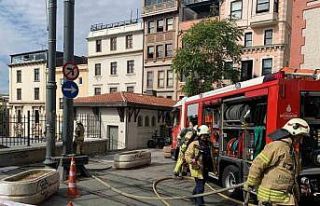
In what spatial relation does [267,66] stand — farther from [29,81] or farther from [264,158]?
[29,81]

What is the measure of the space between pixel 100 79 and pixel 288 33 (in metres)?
23.5

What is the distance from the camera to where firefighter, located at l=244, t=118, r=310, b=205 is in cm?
498

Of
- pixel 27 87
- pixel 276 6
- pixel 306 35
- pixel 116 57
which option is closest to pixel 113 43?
pixel 116 57

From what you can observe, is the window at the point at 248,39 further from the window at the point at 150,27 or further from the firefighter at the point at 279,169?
the firefighter at the point at 279,169

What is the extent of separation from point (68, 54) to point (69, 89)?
4.47 ft

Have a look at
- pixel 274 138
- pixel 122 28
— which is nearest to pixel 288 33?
pixel 122 28

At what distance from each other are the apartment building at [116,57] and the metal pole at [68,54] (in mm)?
34519

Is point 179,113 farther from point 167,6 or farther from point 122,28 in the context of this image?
point 122,28

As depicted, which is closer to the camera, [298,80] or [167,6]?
[298,80]

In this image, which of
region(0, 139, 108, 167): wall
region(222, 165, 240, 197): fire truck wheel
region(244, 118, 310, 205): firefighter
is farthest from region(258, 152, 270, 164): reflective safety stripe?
region(0, 139, 108, 167): wall

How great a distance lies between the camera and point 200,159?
8.91 metres

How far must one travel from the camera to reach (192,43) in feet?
91.9

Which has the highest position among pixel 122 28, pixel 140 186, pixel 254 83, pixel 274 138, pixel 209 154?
pixel 122 28

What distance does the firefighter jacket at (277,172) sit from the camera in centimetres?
498
